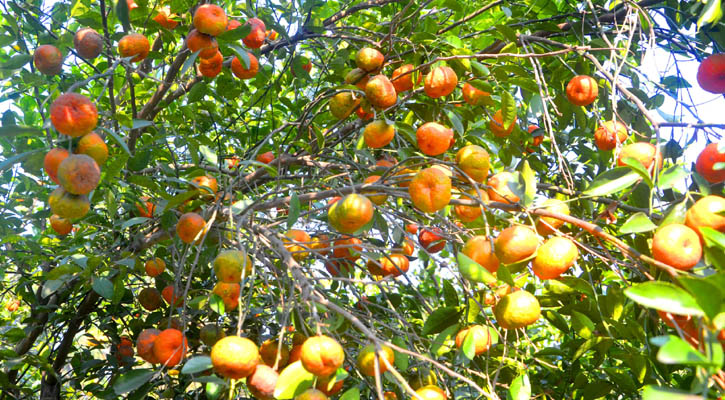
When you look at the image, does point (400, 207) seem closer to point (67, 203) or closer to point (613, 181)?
point (613, 181)

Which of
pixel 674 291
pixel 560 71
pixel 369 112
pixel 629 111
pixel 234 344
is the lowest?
pixel 674 291

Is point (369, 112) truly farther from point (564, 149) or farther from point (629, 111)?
point (564, 149)

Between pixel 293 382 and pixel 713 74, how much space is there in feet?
4.97

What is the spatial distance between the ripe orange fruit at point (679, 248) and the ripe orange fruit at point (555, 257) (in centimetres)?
18

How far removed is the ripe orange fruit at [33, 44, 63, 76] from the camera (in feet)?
5.28

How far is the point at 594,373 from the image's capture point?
2.36m

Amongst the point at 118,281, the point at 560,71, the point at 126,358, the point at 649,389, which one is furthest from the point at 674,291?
the point at 126,358

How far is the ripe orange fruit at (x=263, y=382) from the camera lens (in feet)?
3.62

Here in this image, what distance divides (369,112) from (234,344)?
1020mm

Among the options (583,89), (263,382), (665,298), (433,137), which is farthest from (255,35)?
(665,298)

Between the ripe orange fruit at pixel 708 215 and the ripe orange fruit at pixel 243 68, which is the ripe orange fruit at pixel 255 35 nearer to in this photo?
the ripe orange fruit at pixel 243 68

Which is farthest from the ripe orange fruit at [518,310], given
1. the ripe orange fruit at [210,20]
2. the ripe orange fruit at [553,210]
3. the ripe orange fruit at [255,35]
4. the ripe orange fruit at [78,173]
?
the ripe orange fruit at [255,35]

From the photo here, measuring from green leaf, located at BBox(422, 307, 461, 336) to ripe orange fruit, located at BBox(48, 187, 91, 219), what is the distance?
947mm

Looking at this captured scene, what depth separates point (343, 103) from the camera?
5.85 feet
